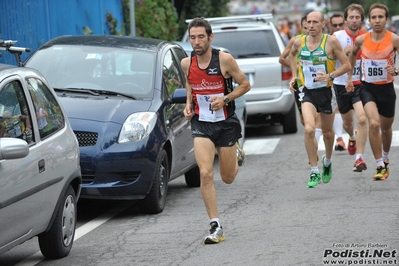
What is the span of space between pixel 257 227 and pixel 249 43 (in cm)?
863

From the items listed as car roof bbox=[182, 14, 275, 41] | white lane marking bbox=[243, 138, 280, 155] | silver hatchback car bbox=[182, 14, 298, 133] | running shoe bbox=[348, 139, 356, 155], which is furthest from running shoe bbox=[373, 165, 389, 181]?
car roof bbox=[182, 14, 275, 41]

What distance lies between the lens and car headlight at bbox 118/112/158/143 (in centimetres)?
960

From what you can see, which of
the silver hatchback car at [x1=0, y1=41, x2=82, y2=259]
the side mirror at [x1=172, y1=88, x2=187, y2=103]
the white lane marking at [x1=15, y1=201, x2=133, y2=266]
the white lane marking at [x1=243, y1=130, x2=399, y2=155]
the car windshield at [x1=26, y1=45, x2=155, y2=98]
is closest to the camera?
the silver hatchback car at [x1=0, y1=41, x2=82, y2=259]

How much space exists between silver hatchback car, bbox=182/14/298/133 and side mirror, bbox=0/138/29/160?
10166 mm

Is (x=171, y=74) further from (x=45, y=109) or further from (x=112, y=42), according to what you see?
(x=45, y=109)

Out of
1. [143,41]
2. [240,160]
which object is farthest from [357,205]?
[143,41]

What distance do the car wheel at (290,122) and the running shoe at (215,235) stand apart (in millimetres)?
9073

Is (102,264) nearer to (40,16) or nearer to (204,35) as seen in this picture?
(204,35)

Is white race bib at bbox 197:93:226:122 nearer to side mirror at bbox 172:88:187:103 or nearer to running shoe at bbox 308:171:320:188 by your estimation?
side mirror at bbox 172:88:187:103

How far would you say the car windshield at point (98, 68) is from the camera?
1047 cm

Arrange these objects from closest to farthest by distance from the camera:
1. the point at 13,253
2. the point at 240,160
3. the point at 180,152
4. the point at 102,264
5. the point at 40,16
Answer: the point at 102,264, the point at 13,253, the point at 240,160, the point at 180,152, the point at 40,16

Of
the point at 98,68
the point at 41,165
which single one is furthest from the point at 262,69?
the point at 41,165

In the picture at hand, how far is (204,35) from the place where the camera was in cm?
844

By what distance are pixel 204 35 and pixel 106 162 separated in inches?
66.4
